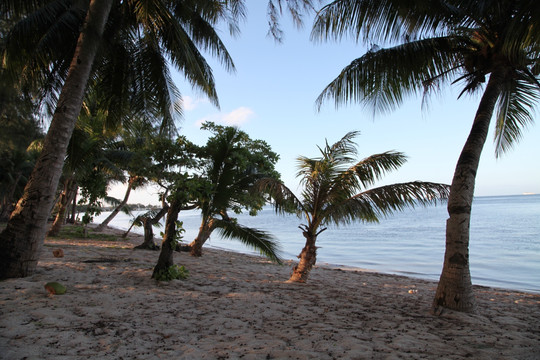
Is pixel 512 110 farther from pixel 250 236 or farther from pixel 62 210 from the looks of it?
pixel 62 210

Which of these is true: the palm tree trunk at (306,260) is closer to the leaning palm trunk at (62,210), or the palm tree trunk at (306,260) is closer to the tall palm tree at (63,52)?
the tall palm tree at (63,52)

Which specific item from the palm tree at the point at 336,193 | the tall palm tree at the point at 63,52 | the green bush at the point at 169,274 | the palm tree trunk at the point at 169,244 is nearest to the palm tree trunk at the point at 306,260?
the palm tree at the point at 336,193

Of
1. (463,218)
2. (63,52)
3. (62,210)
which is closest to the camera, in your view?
(463,218)

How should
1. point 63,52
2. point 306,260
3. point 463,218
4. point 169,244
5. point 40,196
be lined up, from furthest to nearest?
point 63,52
point 306,260
point 169,244
point 40,196
point 463,218

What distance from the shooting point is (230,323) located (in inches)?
134

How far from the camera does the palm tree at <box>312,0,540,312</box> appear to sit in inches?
161

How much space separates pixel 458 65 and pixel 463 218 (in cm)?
276

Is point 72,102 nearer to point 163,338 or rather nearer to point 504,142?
point 163,338

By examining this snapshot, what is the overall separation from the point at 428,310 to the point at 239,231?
3133 millimetres

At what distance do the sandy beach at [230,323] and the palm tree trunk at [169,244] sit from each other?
0.29 metres

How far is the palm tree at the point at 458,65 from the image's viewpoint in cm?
409

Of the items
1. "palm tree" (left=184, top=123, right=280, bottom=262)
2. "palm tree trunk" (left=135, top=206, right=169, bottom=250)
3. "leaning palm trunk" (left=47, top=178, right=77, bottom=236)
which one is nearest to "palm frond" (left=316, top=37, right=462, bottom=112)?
"palm tree" (left=184, top=123, right=280, bottom=262)

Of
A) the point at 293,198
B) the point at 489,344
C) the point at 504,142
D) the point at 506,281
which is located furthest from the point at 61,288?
the point at 506,281

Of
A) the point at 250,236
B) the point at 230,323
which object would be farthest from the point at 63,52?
the point at 230,323
